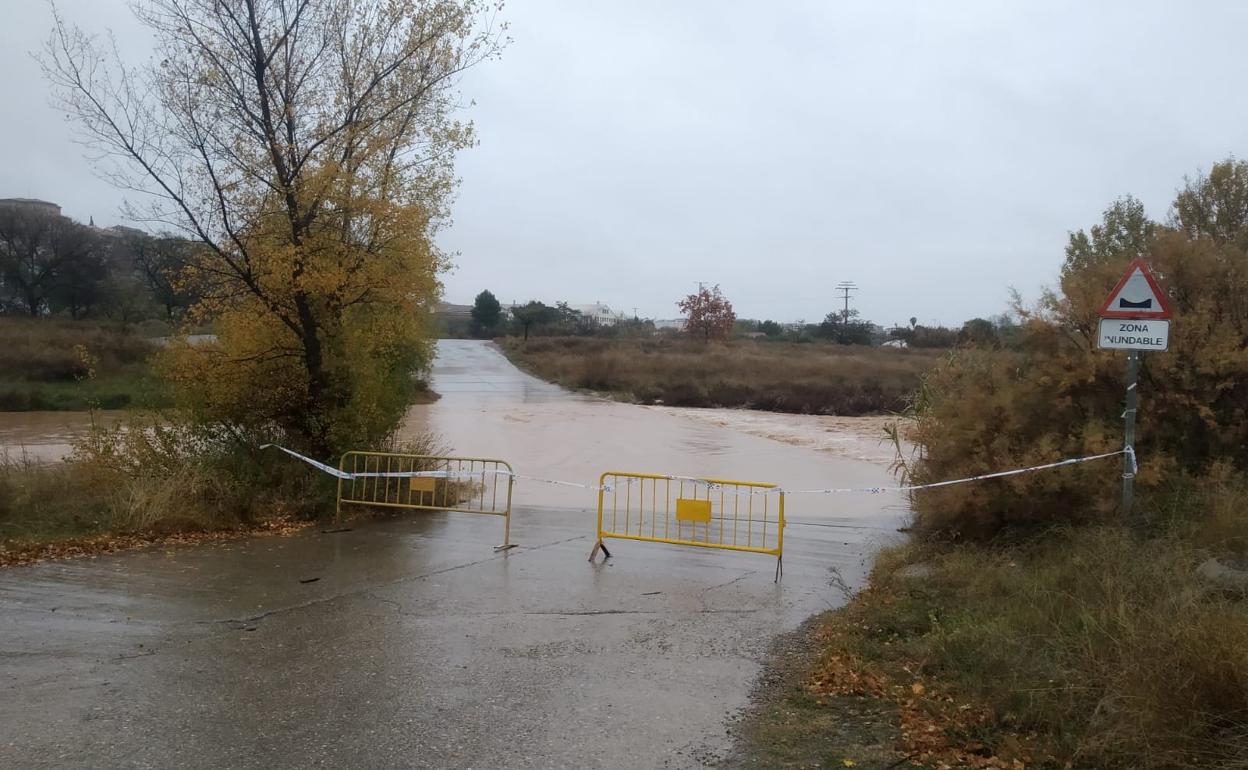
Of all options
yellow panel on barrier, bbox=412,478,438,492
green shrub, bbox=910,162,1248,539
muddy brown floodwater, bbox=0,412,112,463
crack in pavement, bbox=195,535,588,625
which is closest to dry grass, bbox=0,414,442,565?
yellow panel on barrier, bbox=412,478,438,492

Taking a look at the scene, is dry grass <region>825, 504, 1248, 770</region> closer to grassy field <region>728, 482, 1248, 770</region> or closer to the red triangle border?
grassy field <region>728, 482, 1248, 770</region>

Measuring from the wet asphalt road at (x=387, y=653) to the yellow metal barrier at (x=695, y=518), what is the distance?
28 cm

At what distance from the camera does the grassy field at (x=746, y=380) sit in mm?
42406

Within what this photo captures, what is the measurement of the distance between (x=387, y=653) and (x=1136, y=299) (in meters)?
6.28

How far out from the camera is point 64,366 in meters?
40.3

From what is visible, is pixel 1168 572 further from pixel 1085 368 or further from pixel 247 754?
pixel 247 754

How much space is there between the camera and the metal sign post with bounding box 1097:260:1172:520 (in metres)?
7.33

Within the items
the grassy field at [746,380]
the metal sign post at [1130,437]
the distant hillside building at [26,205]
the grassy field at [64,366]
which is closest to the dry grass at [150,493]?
the metal sign post at [1130,437]

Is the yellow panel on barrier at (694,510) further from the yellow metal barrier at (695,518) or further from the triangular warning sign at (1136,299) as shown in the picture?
the triangular warning sign at (1136,299)

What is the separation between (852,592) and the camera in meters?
8.37

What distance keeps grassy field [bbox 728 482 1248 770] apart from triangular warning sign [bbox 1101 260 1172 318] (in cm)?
157

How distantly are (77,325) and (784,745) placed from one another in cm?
5739

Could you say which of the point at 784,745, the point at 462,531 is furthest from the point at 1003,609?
the point at 462,531

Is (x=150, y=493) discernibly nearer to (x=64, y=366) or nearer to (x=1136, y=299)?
(x=1136, y=299)
